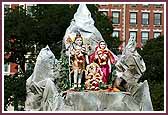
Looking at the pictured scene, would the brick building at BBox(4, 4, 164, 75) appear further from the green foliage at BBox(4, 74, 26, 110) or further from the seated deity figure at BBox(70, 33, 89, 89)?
the seated deity figure at BBox(70, 33, 89, 89)

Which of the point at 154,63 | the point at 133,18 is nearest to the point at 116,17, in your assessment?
the point at 133,18

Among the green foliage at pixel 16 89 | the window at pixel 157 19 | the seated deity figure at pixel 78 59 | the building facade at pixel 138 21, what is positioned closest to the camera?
the seated deity figure at pixel 78 59

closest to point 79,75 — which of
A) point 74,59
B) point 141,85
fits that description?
point 74,59

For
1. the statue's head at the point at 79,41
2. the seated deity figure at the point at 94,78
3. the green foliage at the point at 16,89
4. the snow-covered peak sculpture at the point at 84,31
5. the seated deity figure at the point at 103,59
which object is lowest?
the green foliage at the point at 16,89

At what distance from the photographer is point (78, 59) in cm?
2184

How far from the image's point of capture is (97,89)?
21.6 meters

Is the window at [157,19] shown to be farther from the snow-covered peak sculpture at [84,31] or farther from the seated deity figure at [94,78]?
the seated deity figure at [94,78]

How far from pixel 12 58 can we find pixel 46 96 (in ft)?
70.1

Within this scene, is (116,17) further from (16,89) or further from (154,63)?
(16,89)

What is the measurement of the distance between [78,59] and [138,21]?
4084 centimetres

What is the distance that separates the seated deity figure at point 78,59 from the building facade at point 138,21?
39.7 meters

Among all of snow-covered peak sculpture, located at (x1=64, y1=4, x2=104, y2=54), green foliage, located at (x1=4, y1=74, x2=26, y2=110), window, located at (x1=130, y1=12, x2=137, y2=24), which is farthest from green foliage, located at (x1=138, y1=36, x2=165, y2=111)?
snow-covered peak sculpture, located at (x1=64, y1=4, x2=104, y2=54)

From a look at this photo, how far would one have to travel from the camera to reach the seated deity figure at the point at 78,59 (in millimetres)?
21797

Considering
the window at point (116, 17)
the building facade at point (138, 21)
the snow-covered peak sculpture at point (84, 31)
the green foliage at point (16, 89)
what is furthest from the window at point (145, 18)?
the snow-covered peak sculpture at point (84, 31)
